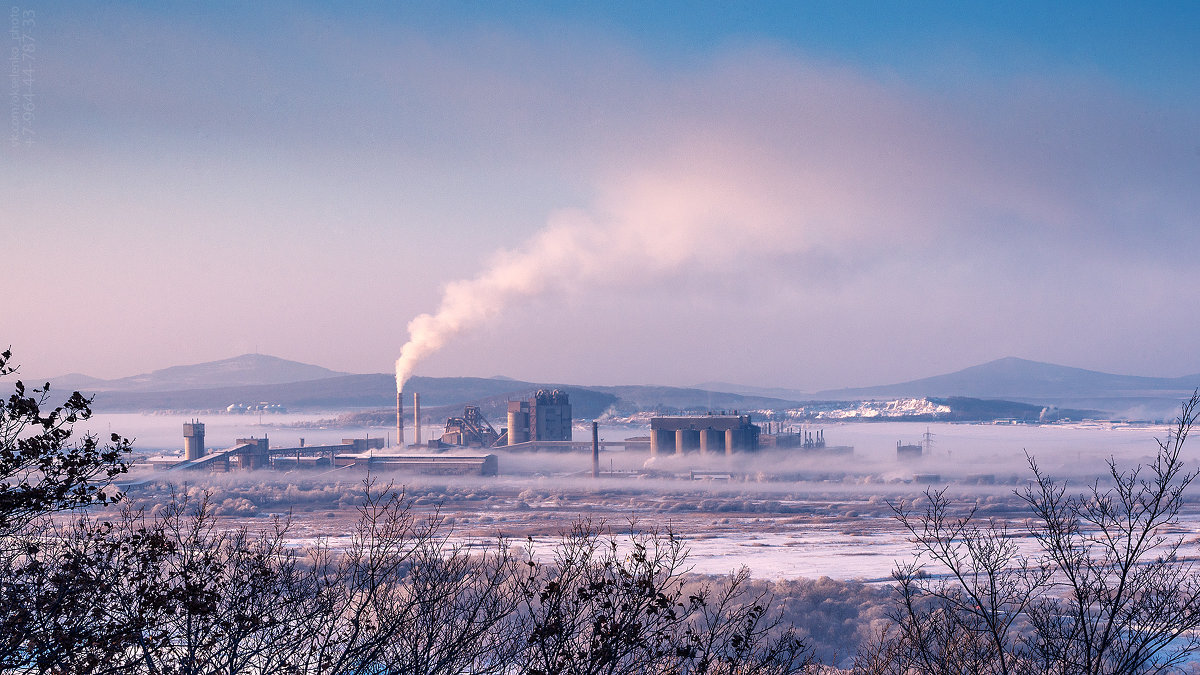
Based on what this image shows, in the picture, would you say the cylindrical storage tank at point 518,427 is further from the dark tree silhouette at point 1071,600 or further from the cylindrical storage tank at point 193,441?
the dark tree silhouette at point 1071,600

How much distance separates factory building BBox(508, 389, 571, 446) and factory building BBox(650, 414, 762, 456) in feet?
30.6

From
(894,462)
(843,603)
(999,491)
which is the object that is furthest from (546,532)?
(894,462)

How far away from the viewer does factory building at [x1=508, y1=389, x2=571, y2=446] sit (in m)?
83.8

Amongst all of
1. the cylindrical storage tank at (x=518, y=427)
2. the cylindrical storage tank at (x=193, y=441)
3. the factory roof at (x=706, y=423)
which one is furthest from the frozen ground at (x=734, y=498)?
the cylindrical storage tank at (x=193, y=441)

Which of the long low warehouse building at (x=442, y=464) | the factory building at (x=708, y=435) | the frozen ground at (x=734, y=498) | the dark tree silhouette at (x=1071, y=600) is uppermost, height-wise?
the dark tree silhouette at (x=1071, y=600)

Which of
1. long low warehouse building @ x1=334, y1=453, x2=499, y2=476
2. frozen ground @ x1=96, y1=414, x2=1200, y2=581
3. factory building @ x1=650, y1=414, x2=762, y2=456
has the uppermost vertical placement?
factory building @ x1=650, y1=414, x2=762, y2=456

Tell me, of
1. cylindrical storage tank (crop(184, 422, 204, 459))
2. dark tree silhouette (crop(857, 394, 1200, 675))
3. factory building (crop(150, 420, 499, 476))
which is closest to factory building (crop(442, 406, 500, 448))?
factory building (crop(150, 420, 499, 476))

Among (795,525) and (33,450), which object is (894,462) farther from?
(33,450)

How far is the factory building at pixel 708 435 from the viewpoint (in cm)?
7731

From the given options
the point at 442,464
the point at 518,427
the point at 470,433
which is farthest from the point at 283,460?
the point at 518,427

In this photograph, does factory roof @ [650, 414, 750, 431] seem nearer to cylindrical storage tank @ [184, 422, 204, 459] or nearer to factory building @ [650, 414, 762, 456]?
factory building @ [650, 414, 762, 456]

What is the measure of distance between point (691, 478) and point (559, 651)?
227ft

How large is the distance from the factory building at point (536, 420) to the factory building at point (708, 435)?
9.33 metres

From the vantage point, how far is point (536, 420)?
3334 inches
